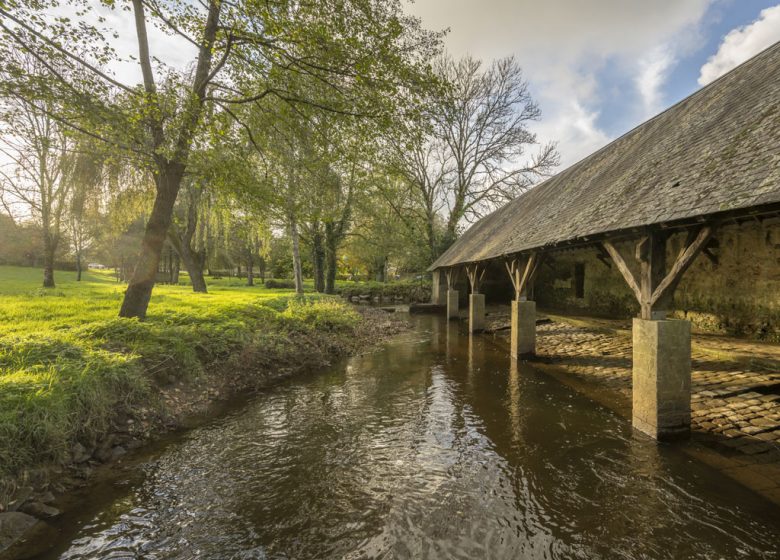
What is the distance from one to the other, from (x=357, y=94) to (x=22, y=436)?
708 cm

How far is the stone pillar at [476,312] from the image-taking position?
11.6m

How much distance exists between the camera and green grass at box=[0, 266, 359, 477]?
307 cm

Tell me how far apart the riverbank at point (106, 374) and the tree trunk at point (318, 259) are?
12796mm

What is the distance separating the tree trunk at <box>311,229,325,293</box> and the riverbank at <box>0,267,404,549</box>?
42.0 feet

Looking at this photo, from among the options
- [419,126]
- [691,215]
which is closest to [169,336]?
[419,126]

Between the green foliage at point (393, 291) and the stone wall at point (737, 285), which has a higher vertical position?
the stone wall at point (737, 285)

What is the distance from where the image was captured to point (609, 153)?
29.0 feet

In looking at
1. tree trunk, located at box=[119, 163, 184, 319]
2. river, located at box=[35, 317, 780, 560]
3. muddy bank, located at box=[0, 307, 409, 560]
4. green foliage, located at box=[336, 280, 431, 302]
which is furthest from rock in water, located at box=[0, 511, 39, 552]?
green foliage, located at box=[336, 280, 431, 302]

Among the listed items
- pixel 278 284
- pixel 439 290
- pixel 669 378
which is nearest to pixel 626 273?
pixel 669 378

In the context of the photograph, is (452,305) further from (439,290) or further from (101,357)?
(101,357)

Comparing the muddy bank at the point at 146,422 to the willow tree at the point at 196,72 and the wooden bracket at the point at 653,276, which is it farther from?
the wooden bracket at the point at 653,276

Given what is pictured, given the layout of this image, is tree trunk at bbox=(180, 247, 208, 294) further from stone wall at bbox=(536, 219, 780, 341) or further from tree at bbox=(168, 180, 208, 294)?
stone wall at bbox=(536, 219, 780, 341)

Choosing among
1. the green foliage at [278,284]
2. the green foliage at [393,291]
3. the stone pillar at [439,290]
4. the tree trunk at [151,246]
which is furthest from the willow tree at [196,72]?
the green foliage at [278,284]

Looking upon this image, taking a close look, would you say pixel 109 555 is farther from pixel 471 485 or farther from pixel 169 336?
pixel 169 336
